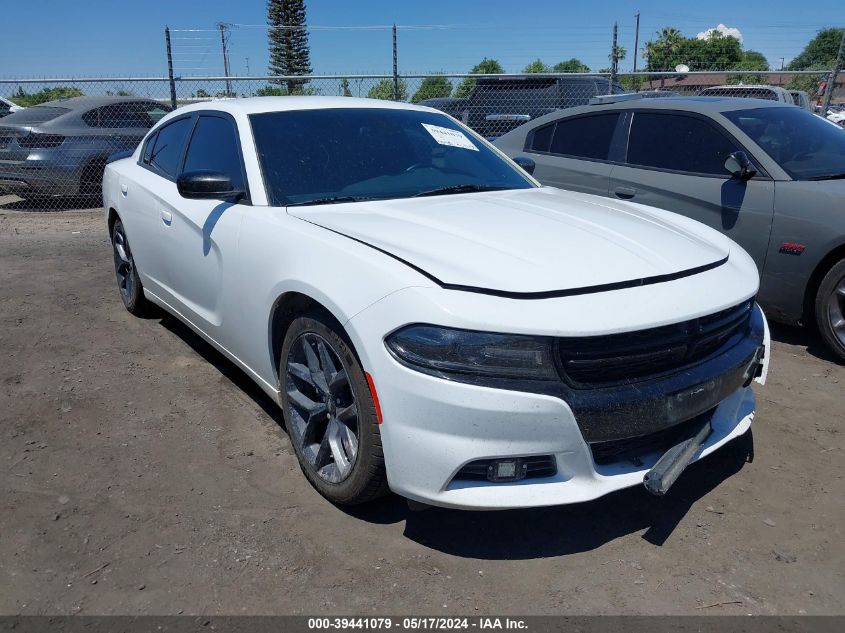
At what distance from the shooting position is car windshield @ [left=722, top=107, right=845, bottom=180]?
15.4ft

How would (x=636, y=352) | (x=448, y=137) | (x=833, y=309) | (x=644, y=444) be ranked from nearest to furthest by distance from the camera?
(x=636, y=352) → (x=644, y=444) → (x=448, y=137) → (x=833, y=309)

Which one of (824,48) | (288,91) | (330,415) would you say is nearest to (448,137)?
(330,415)

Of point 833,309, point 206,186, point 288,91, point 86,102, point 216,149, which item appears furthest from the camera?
point 288,91

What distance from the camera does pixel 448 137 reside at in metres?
3.98

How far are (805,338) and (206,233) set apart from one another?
13.1ft

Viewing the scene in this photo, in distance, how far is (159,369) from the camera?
4.33 m

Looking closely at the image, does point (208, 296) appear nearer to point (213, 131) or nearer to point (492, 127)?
point (213, 131)

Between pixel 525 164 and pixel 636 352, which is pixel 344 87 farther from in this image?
pixel 636 352

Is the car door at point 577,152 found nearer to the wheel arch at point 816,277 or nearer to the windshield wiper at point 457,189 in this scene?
the wheel arch at point 816,277

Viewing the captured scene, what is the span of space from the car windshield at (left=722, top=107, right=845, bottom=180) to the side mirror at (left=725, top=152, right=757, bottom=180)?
0.21 m

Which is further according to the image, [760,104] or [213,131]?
[760,104]

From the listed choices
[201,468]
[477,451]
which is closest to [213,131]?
[201,468]

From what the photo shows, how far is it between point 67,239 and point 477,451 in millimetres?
7902

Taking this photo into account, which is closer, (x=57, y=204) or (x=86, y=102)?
(x=86, y=102)
